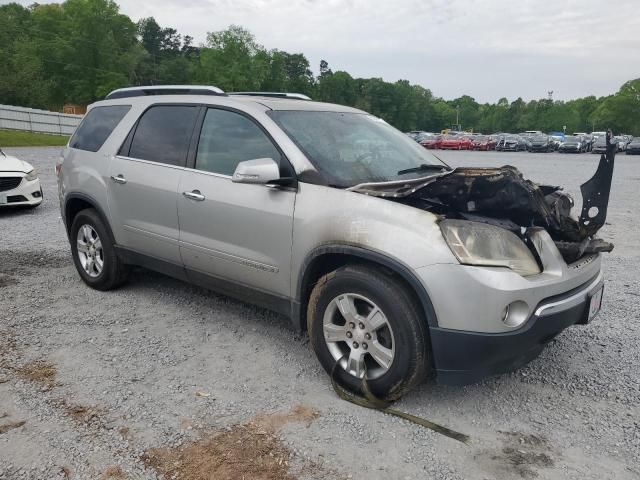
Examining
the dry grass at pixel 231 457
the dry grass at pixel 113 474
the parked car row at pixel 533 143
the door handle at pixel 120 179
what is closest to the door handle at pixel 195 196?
the door handle at pixel 120 179

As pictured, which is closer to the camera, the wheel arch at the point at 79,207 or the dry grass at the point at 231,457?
the dry grass at the point at 231,457

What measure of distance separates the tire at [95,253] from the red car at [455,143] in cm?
4639

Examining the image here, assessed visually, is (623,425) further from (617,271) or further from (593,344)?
(617,271)

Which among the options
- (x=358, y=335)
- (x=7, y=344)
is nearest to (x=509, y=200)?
(x=358, y=335)

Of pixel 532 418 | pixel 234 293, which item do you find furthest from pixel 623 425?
pixel 234 293

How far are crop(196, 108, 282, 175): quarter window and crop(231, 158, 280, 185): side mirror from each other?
0.75ft

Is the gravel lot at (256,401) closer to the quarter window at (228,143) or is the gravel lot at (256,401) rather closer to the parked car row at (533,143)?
the quarter window at (228,143)

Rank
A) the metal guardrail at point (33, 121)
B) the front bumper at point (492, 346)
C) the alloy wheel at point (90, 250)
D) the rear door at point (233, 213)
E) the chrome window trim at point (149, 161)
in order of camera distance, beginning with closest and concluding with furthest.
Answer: the front bumper at point (492, 346) < the rear door at point (233, 213) < the chrome window trim at point (149, 161) < the alloy wheel at point (90, 250) < the metal guardrail at point (33, 121)

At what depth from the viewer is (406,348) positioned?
304cm

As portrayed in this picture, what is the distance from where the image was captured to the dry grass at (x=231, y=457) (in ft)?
8.60

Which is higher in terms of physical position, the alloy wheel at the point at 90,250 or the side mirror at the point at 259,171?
the side mirror at the point at 259,171

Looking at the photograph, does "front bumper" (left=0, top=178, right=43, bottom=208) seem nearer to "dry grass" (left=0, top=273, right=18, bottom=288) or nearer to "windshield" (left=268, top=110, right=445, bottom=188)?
"dry grass" (left=0, top=273, right=18, bottom=288)

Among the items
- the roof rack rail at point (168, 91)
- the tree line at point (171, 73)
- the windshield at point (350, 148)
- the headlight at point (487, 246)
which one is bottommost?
the headlight at point (487, 246)

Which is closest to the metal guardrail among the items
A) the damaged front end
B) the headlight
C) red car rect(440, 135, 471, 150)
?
red car rect(440, 135, 471, 150)
